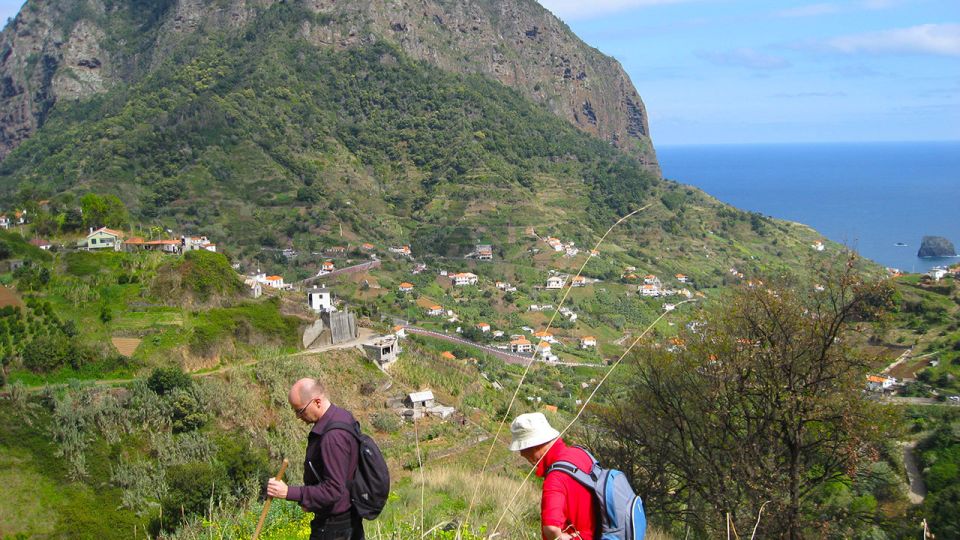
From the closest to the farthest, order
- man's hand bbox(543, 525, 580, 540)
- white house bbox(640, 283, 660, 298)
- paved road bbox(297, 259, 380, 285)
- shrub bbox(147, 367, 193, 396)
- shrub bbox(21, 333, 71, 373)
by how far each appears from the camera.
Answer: man's hand bbox(543, 525, 580, 540) → shrub bbox(147, 367, 193, 396) → shrub bbox(21, 333, 71, 373) → paved road bbox(297, 259, 380, 285) → white house bbox(640, 283, 660, 298)

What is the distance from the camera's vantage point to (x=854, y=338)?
28.5 ft

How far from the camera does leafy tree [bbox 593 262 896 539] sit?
737cm

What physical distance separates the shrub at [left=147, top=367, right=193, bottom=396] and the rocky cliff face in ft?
229

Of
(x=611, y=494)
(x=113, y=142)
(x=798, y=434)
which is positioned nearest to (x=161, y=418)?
(x=798, y=434)

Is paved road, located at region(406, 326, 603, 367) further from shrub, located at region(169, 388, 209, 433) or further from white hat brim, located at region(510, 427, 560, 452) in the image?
white hat brim, located at region(510, 427, 560, 452)

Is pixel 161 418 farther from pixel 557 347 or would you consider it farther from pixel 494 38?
pixel 494 38

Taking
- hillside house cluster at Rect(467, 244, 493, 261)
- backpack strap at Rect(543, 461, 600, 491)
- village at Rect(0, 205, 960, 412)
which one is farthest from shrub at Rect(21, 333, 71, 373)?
hillside house cluster at Rect(467, 244, 493, 261)

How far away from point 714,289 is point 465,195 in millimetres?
23459

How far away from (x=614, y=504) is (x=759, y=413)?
6.11 metres

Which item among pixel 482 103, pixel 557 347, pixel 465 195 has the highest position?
pixel 482 103

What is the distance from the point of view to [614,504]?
247 cm

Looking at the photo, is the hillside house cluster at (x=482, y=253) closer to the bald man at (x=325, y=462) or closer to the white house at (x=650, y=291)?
the white house at (x=650, y=291)

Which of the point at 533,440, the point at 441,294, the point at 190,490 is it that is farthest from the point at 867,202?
the point at 533,440

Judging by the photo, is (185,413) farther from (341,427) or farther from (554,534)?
(554,534)
